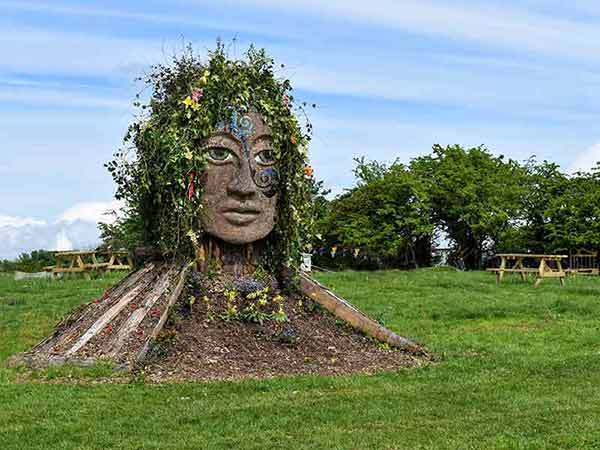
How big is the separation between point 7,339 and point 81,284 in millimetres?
7805

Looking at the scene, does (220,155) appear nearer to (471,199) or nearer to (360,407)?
(360,407)

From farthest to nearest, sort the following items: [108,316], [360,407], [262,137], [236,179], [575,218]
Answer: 1. [575,218]
2. [262,137]
3. [236,179]
4. [108,316]
5. [360,407]

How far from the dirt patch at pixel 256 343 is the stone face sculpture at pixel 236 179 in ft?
2.31

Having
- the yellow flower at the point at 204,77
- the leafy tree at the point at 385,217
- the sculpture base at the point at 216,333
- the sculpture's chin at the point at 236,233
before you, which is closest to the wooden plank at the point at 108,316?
the sculpture base at the point at 216,333

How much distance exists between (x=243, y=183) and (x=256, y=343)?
2044mm

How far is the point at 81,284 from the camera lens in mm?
21844

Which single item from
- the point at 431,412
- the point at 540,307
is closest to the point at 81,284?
the point at 540,307

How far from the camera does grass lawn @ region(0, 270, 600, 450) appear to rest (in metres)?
7.35

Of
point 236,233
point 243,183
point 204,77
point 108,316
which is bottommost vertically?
point 108,316

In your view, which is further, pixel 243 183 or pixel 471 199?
pixel 471 199

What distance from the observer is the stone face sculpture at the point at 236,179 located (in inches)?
457

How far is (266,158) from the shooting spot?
1192cm

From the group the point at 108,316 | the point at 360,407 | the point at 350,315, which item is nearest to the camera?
the point at 360,407

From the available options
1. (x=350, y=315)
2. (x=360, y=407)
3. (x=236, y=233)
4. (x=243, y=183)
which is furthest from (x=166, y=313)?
(x=360, y=407)
